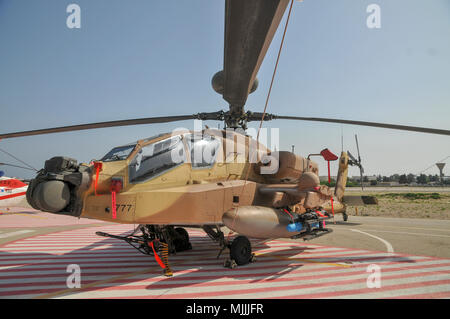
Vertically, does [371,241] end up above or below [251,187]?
below

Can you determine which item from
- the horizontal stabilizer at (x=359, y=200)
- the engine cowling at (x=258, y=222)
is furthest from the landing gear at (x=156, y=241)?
→ the horizontal stabilizer at (x=359, y=200)

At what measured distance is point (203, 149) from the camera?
5797 millimetres

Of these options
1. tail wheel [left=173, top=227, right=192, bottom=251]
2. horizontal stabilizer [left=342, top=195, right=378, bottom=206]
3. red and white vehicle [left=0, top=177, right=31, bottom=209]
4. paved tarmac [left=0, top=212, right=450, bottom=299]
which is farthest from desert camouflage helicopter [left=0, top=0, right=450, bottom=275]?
red and white vehicle [left=0, top=177, right=31, bottom=209]

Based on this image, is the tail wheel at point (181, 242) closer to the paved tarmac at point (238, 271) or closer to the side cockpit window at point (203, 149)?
the paved tarmac at point (238, 271)

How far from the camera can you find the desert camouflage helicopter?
3.35 meters

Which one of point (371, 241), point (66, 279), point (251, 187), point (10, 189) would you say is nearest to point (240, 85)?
point (251, 187)

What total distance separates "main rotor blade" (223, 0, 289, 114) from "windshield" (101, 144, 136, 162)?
8.17 ft

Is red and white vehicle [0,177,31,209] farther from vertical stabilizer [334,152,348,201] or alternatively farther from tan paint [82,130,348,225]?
vertical stabilizer [334,152,348,201]

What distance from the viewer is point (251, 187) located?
621 cm

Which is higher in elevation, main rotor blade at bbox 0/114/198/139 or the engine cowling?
main rotor blade at bbox 0/114/198/139

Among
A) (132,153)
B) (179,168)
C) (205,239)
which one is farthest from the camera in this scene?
(205,239)

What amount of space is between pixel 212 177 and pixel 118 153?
203cm
